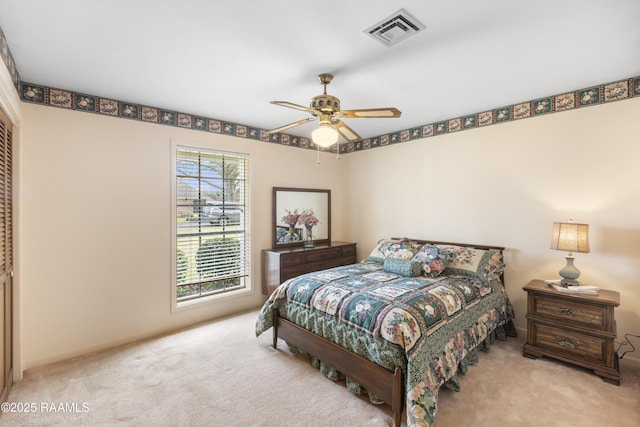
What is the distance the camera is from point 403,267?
3160 mm

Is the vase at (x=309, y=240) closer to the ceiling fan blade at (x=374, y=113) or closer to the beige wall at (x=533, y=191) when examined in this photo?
the beige wall at (x=533, y=191)

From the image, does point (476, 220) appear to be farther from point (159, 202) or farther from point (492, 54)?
point (159, 202)

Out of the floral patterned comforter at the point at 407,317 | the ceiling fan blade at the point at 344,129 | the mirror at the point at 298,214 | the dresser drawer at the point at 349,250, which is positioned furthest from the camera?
the dresser drawer at the point at 349,250

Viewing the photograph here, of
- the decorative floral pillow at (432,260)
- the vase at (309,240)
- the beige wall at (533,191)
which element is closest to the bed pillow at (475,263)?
the decorative floral pillow at (432,260)

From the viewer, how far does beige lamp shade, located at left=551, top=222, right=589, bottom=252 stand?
2.66 m

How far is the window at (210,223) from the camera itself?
3.64 meters

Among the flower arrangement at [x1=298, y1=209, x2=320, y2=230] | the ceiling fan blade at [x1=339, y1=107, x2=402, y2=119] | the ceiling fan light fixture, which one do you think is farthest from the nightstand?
the flower arrangement at [x1=298, y1=209, x2=320, y2=230]

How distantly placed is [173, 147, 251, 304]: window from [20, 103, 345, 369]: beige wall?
186mm

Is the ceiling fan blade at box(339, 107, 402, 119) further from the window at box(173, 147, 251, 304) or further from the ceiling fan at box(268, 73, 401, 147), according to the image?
the window at box(173, 147, 251, 304)

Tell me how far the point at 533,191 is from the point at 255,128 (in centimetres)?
360

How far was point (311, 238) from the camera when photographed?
458 cm

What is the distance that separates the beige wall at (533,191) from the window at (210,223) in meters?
2.28

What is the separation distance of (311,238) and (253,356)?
6.81 ft

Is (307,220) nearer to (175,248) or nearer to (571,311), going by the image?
(175,248)
